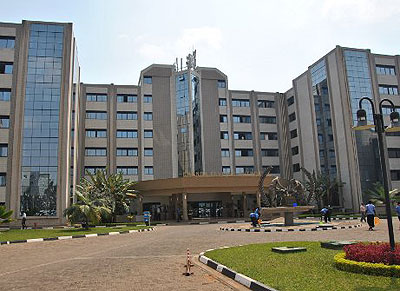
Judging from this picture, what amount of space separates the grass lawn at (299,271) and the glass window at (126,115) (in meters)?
42.1

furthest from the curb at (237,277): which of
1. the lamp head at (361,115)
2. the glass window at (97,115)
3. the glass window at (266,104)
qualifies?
the glass window at (266,104)

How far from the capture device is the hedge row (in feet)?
24.1

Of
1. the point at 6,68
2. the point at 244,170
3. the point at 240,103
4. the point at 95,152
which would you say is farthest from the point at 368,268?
the point at 240,103

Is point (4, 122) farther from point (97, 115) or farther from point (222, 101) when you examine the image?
point (222, 101)

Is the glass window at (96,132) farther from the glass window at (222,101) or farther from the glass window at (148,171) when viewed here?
the glass window at (222,101)

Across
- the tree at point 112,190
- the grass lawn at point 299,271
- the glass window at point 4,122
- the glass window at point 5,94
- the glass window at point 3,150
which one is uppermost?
the glass window at point 5,94

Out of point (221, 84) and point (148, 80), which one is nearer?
point (148, 80)

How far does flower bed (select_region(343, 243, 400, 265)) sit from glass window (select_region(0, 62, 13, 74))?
135 feet

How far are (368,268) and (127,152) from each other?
4566 cm

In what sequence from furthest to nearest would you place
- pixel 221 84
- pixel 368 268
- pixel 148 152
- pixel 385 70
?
1. pixel 221 84
2. pixel 148 152
3. pixel 385 70
4. pixel 368 268

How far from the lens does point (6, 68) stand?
131ft

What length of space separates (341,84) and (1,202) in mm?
41603

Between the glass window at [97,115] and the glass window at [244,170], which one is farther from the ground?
the glass window at [97,115]

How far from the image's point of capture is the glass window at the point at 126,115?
170ft
